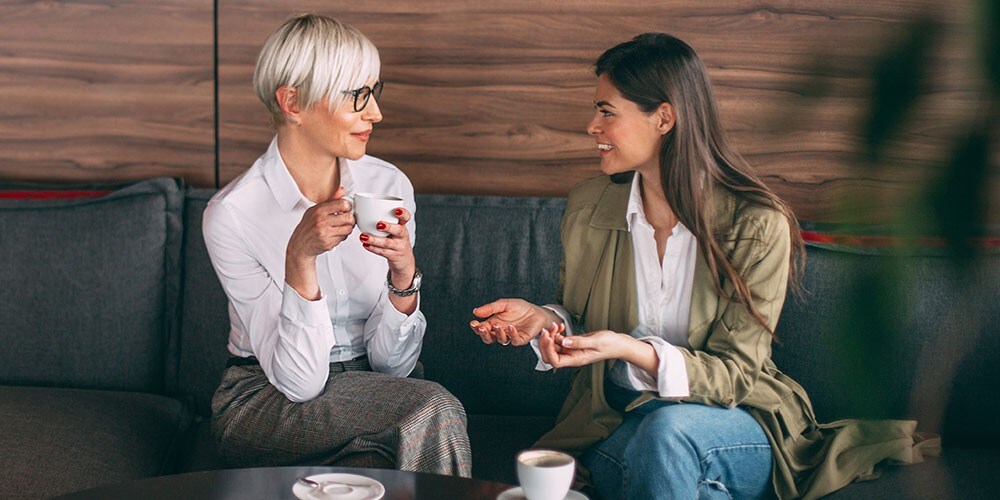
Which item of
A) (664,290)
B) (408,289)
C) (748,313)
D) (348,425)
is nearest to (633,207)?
(664,290)

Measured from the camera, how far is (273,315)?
5.93 ft

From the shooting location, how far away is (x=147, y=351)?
223 cm

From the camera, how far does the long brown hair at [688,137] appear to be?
1.77 m

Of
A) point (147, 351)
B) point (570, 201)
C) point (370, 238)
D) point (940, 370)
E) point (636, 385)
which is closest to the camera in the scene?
point (940, 370)

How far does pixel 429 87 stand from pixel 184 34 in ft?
2.08

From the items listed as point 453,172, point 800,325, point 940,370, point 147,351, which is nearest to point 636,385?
point 800,325

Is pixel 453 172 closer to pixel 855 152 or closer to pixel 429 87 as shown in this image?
pixel 429 87

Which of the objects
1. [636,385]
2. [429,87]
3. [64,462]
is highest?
[429,87]

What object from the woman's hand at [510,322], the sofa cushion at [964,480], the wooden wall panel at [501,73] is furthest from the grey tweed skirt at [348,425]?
the wooden wall panel at [501,73]

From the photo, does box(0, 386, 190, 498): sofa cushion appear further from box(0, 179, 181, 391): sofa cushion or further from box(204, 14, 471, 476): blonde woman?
box(204, 14, 471, 476): blonde woman

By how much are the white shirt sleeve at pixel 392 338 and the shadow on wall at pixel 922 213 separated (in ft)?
5.01

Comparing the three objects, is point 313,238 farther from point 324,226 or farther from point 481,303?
point 481,303

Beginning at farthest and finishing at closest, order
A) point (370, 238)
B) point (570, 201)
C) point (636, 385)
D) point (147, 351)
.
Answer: point (147, 351) → point (570, 201) → point (636, 385) → point (370, 238)

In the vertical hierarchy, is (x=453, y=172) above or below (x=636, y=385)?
above
